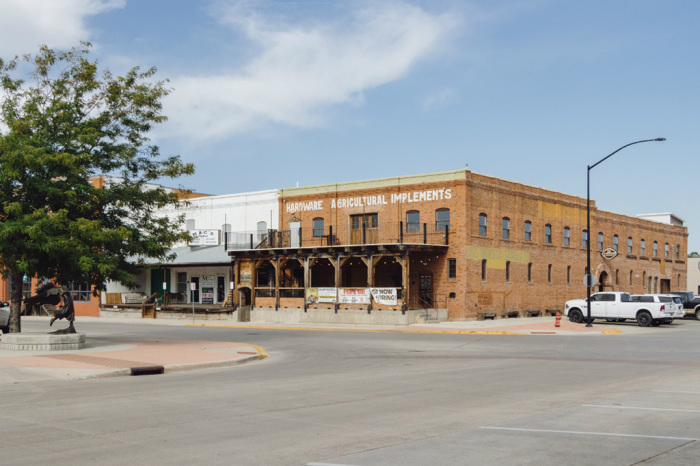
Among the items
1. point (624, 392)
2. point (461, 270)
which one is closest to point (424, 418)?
point (624, 392)

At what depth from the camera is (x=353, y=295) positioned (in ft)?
136

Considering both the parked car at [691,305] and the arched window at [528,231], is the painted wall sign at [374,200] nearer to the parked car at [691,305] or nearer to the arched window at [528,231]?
the arched window at [528,231]

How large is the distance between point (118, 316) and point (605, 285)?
38.2 m

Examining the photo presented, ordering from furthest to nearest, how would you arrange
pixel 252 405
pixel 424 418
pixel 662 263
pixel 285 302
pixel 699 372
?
pixel 662 263 → pixel 285 302 → pixel 699 372 → pixel 252 405 → pixel 424 418

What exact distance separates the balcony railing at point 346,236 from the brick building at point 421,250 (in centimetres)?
7

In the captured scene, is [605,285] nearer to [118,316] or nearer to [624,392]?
[118,316]

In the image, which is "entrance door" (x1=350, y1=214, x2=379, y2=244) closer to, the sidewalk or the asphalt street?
the sidewalk

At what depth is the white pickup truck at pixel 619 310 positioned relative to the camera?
37094 mm

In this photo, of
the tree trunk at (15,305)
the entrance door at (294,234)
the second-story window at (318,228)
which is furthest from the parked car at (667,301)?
the tree trunk at (15,305)

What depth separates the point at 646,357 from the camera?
66.6 feet

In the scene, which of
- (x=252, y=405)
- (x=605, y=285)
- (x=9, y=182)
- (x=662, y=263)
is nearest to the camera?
(x=252, y=405)

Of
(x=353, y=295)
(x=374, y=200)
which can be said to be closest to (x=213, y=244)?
(x=374, y=200)

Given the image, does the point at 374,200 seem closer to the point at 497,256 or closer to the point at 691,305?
the point at 497,256

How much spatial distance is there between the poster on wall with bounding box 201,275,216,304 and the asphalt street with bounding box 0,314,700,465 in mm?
33423
